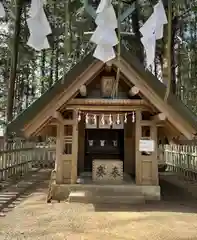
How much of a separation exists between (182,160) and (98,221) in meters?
8.94

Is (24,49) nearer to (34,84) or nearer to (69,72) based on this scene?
(69,72)

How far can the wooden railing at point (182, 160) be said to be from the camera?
13.0 m

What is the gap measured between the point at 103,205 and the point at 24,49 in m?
9.22

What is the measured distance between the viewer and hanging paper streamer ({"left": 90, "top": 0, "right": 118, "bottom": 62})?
3.21m

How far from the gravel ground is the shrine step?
293mm

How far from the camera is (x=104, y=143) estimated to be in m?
11.0

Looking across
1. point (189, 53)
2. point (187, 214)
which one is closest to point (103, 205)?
point (187, 214)

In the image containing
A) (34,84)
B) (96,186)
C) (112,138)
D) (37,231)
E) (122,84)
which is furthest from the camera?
(34,84)

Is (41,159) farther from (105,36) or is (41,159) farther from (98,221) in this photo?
(105,36)

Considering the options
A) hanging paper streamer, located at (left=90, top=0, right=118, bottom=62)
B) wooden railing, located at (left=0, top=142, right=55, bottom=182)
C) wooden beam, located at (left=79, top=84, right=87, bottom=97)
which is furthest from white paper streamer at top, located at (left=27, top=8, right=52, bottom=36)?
wooden railing, located at (left=0, top=142, right=55, bottom=182)

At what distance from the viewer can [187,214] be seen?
7016 mm

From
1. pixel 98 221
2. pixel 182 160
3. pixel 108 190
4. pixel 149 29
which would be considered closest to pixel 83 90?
pixel 108 190

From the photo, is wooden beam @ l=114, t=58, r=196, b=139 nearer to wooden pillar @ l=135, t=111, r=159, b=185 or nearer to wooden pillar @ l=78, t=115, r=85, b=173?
wooden pillar @ l=135, t=111, r=159, b=185

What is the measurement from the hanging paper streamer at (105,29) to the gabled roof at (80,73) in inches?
180
